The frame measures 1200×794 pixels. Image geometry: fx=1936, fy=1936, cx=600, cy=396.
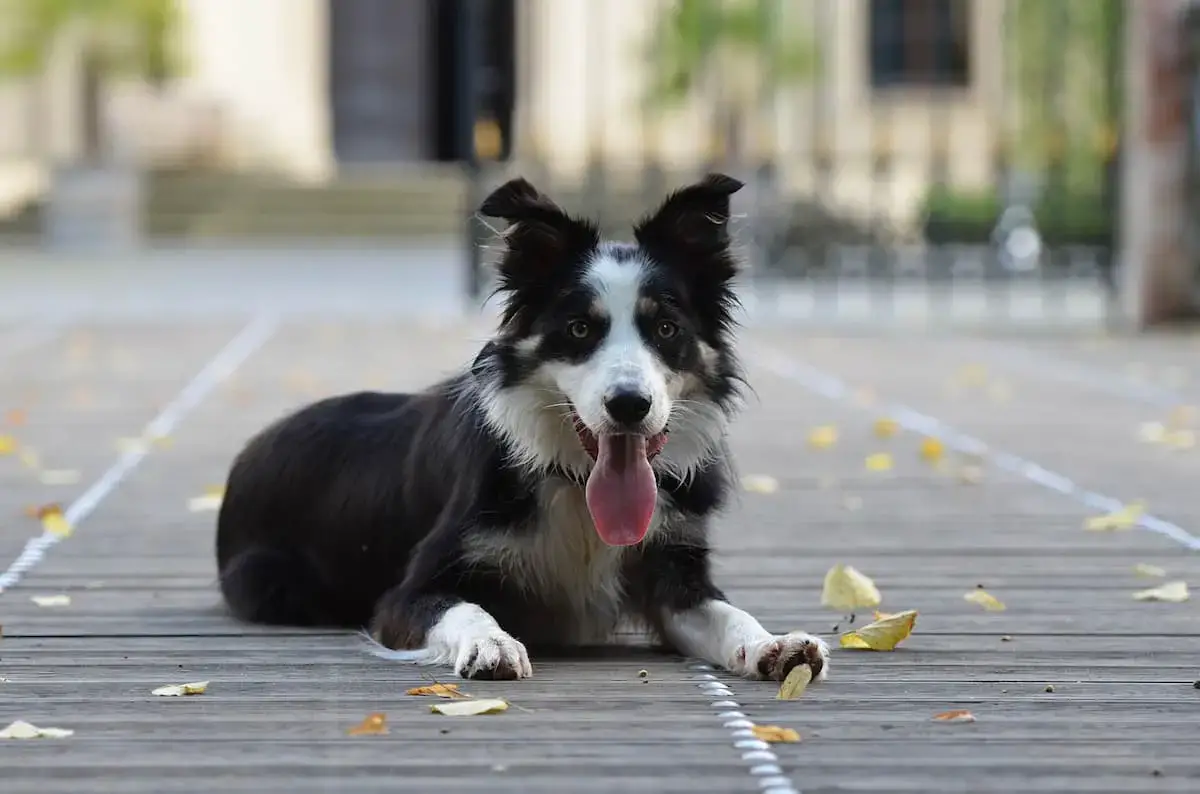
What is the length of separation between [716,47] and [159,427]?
75.6 feet

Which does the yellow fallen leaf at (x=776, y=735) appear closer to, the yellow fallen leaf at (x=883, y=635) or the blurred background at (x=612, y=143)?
the yellow fallen leaf at (x=883, y=635)

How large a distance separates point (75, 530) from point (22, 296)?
45.4 ft

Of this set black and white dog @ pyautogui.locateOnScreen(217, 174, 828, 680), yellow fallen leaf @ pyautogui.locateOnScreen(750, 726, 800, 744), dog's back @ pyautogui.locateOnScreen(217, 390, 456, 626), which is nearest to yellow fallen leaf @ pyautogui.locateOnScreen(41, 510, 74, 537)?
dog's back @ pyautogui.locateOnScreen(217, 390, 456, 626)

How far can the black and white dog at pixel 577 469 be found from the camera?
4340 mm

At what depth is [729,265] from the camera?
4719mm

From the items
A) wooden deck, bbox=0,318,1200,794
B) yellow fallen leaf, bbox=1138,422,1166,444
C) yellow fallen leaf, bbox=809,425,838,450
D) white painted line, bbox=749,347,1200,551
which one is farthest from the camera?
yellow fallen leaf, bbox=1138,422,1166,444

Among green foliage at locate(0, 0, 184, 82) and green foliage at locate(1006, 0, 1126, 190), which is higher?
green foliage at locate(0, 0, 184, 82)

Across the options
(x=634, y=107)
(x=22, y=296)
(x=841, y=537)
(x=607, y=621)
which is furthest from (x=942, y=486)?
(x=634, y=107)

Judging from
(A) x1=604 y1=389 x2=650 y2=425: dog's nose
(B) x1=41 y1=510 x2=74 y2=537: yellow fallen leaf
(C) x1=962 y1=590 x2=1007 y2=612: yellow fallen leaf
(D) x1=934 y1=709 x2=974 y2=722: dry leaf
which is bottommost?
(B) x1=41 y1=510 x2=74 y2=537: yellow fallen leaf

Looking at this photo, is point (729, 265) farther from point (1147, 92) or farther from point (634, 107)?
point (634, 107)

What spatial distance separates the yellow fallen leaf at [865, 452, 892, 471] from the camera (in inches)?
324

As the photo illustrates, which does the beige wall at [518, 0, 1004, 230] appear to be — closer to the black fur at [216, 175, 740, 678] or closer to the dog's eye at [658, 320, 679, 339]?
the black fur at [216, 175, 740, 678]

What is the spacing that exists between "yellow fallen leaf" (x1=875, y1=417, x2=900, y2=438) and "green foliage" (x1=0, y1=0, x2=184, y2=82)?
29.8 m

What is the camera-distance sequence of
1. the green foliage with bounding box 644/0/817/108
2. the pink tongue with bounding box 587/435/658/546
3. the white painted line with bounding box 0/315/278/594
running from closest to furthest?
the pink tongue with bounding box 587/435/658/546, the white painted line with bounding box 0/315/278/594, the green foliage with bounding box 644/0/817/108
